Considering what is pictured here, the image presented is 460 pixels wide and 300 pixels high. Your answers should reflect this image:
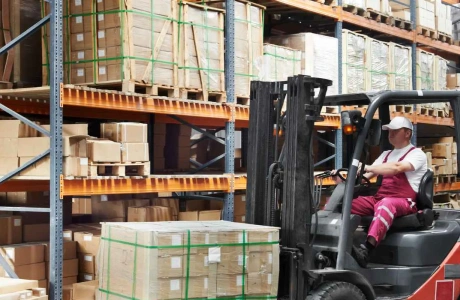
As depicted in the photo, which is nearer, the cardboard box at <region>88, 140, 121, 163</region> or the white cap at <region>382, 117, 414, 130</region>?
the white cap at <region>382, 117, 414, 130</region>

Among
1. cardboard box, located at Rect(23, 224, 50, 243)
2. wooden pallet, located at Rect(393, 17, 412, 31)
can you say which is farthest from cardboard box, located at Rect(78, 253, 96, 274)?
wooden pallet, located at Rect(393, 17, 412, 31)

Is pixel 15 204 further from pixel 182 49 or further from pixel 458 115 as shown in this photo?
pixel 458 115

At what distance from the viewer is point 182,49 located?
8930mm

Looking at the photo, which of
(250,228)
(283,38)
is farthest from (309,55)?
(250,228)

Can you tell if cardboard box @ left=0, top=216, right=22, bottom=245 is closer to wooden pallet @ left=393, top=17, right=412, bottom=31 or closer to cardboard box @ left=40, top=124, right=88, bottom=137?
cardboard box @ left=40, top=124, right=88, bottom=137

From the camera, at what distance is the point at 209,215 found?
9578mm

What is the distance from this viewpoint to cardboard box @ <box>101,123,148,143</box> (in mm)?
8094

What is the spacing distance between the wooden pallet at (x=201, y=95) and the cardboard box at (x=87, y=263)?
2252 mm

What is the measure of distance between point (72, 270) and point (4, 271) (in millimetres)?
761

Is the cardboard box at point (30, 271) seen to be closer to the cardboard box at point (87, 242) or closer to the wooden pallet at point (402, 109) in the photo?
the cardboard box at point (87, 242)

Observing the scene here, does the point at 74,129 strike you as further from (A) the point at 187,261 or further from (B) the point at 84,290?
(A) the point at 187,261

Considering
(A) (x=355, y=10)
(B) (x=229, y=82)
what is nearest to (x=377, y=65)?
(A) (x=355, y=10)

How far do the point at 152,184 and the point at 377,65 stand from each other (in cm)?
561

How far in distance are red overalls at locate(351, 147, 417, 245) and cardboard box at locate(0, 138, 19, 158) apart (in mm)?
Answer: 3700
